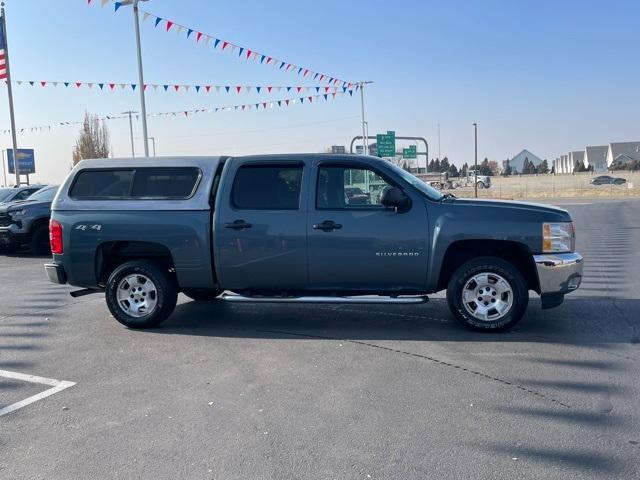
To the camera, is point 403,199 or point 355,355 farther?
point 403,199

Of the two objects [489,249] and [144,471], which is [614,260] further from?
[144,471]

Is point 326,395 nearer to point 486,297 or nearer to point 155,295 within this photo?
point 486,297

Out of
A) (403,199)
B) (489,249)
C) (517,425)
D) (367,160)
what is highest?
(367,160)

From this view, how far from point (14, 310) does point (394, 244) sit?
540 centimetres

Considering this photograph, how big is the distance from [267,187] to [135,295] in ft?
6.55

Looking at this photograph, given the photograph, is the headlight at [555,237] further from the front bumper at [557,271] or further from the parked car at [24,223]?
the parked car at [24,223]

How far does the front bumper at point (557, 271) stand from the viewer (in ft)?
20.6

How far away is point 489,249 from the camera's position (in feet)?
21.8

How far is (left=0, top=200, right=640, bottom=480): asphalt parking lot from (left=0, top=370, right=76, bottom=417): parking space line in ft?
0.10

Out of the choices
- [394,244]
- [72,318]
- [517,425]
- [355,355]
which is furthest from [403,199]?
[72,318]

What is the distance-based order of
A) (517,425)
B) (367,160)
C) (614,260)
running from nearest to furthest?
(517,425)
(367,160)
(614,260)

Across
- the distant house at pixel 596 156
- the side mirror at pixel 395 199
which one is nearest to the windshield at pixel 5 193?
the side mirror at pixel 395 199

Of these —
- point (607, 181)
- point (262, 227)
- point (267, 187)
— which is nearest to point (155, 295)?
point (262, 227)

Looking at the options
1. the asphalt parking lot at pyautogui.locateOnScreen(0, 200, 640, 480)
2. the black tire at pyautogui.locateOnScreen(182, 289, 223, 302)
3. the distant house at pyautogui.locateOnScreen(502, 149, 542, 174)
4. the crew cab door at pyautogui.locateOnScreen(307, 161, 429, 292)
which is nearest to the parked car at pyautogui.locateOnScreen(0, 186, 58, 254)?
the asphalt parking lot at pyautogui.locateOnScreen(0, 200, 640, 480)
